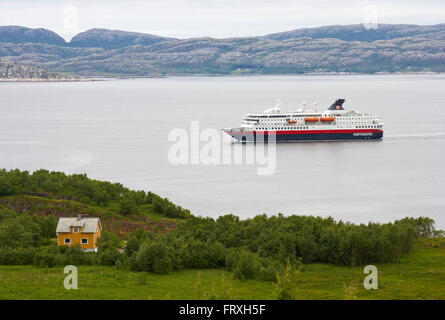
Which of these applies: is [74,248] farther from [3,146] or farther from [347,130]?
[347,130]

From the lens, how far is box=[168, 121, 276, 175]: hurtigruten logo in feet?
219

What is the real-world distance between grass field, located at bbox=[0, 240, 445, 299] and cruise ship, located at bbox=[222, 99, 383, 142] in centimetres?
5505

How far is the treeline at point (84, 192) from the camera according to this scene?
39.4 meters

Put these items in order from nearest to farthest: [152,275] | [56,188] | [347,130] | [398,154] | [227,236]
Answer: [152,275] < [227,236] < [56,188] < [398,154] < [347,130]

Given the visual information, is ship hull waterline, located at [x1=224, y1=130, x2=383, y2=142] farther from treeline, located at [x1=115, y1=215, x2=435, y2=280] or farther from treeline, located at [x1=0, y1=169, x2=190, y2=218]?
treeline, located at [x1=115, y1=215, x2=435, y2=280]

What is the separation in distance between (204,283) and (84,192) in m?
19.6

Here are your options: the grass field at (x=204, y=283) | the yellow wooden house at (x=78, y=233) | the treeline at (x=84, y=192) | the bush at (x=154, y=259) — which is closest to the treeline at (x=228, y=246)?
the bush at (x=154, y=259)

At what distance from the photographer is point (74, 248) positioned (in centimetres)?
2692

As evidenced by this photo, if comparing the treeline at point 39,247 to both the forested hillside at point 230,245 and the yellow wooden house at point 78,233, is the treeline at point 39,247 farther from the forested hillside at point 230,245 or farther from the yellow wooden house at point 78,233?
the yellow wooden house at point 78,233

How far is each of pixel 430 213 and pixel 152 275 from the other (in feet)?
82.6

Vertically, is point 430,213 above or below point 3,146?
below

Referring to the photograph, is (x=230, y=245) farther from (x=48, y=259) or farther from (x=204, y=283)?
(x=48, y=259)
